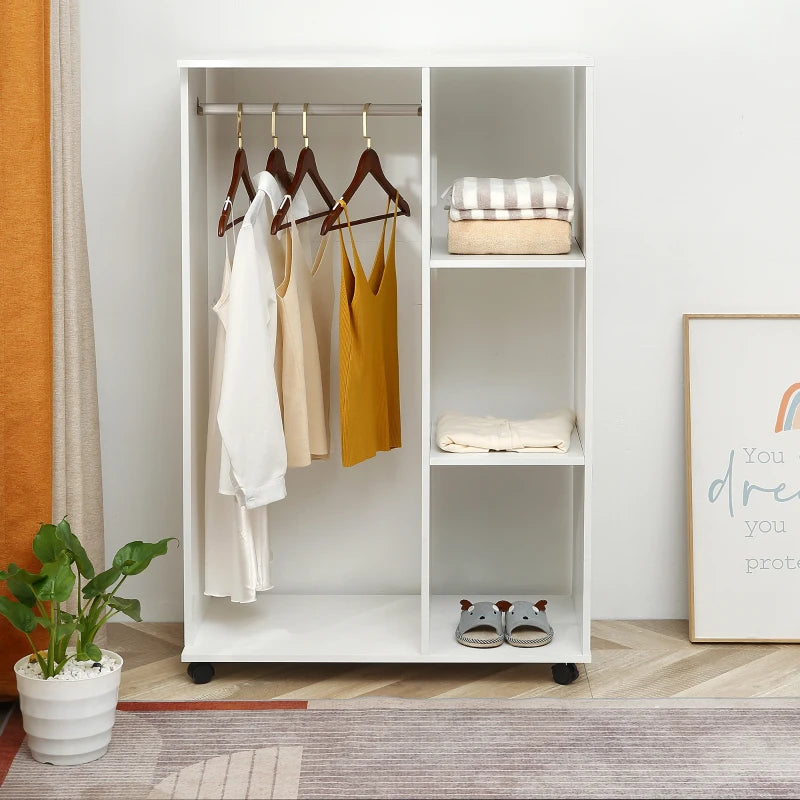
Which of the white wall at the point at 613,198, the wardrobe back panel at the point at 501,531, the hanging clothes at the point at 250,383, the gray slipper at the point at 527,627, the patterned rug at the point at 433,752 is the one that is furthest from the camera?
the wardrobe back panel at the point at 501,531

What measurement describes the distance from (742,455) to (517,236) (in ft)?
3.02

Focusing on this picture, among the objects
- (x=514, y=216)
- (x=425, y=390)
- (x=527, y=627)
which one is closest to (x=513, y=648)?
(x=527, y=627)

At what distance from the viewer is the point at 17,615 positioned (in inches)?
81.8

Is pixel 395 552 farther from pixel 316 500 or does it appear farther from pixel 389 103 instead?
pixel 389 103

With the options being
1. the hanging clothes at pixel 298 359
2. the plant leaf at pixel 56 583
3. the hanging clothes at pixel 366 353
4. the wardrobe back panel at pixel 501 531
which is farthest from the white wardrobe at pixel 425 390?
the plant leaf at pixel 56 583

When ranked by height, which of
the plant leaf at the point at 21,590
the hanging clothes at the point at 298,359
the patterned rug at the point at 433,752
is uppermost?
the hanging clothes at the point at 298,359

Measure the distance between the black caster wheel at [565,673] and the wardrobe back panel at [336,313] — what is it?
1.77ft

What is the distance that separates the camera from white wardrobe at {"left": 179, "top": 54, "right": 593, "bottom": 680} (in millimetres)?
2498

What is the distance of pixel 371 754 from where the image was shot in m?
2.19

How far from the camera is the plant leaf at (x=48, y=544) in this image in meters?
2.14

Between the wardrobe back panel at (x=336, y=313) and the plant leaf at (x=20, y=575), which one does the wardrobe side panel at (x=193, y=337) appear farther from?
the plant leaf at (x=20, y=575)

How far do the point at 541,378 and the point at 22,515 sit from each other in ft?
4.51

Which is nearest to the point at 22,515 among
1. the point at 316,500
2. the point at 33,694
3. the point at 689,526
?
the point at 33,694

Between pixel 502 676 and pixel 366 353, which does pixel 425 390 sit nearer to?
pixel 366 353
